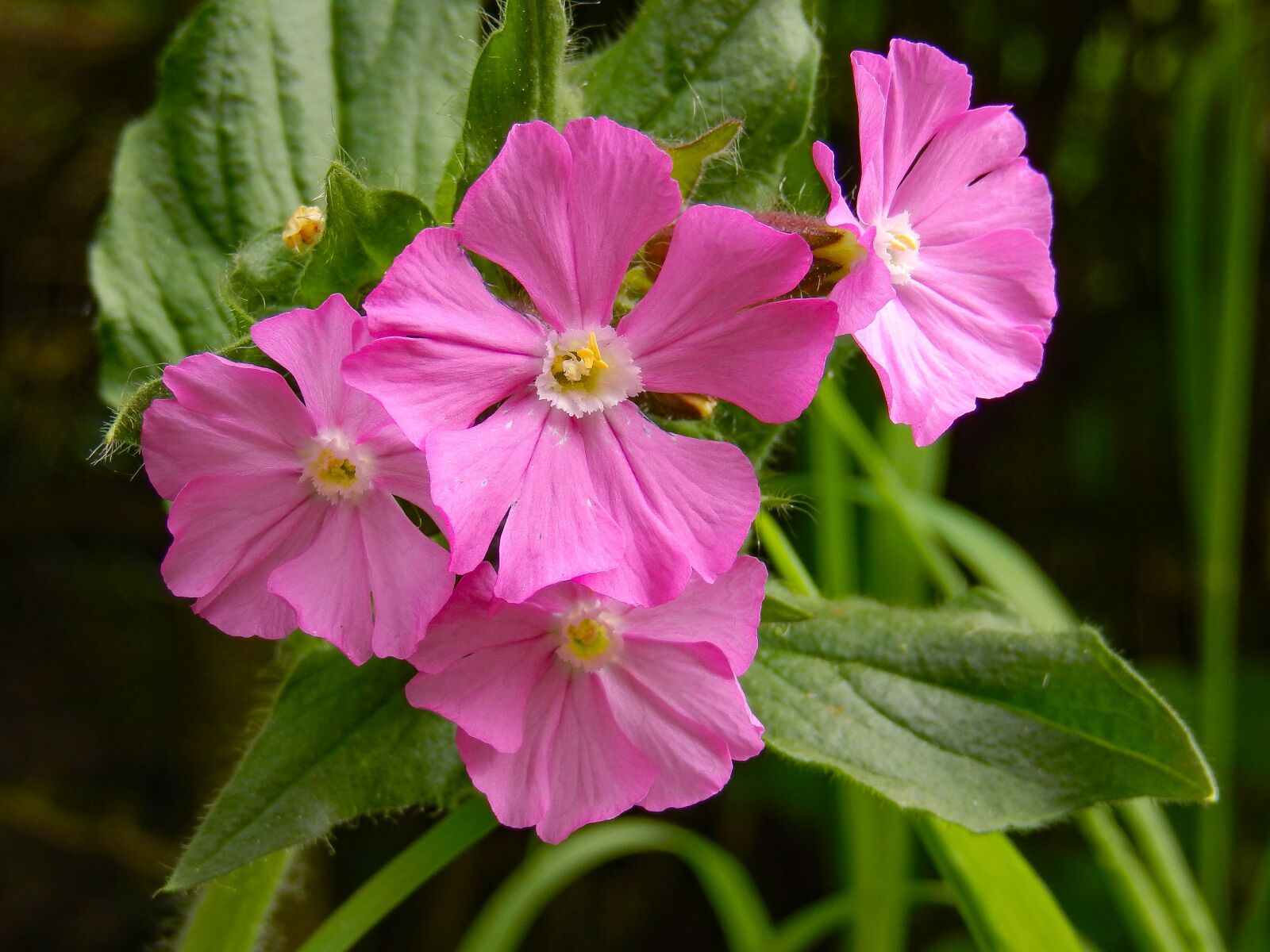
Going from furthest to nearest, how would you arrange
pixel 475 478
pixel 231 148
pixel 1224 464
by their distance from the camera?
pixel 1224 464 → pixel 231 148 → pixel 475 478

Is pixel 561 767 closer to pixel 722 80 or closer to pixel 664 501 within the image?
pixel 664 501

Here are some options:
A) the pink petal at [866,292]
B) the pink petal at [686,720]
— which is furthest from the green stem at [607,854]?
the pink petal at [866,292]

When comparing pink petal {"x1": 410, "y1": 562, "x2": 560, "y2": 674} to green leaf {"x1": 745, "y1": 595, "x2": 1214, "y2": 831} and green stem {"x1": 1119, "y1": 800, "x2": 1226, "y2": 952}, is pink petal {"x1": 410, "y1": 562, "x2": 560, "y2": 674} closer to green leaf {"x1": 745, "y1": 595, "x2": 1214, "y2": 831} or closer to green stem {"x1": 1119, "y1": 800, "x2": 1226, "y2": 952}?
green leaf {"x1": 745, "y1": 595, "x2": 1214, "y2": 831}

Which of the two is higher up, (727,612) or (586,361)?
(586,361)

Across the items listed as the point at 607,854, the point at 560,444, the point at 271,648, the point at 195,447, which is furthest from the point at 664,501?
the point at 271,648

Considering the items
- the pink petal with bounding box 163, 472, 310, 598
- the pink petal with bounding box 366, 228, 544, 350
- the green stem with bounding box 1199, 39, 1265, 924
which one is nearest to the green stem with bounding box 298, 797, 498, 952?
the pink petal with bounding box 163, 472, 310, 598

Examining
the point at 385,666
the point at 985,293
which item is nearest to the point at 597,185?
the point at 985,293
